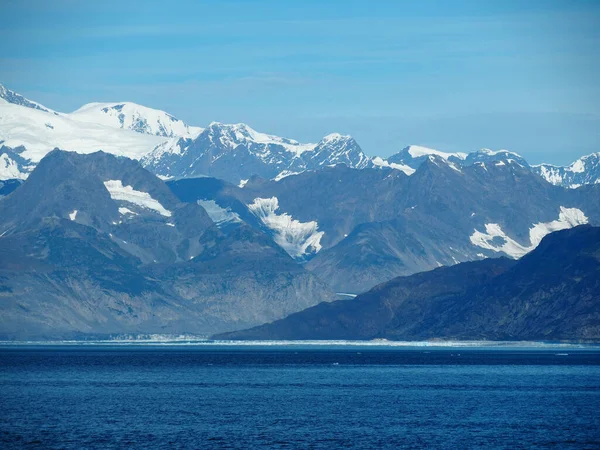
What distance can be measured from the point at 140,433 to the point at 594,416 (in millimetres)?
69688

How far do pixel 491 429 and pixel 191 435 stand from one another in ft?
139

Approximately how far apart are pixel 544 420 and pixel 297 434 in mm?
40403

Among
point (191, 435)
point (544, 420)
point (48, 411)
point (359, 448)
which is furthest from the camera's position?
point (48, 411)

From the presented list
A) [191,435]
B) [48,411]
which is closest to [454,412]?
[191,435]

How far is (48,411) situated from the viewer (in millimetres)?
198375

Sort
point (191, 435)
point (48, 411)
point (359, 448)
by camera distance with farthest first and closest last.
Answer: point (48, 411) < point (191, 435) < point (359, 448)

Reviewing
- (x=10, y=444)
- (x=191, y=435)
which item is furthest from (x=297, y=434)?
(x=10, y=444)

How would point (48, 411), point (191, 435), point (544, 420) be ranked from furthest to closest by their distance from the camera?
point (48, 411) → point (544, 420) → point (191, 435)

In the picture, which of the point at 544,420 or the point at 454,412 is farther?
the point at 454,412

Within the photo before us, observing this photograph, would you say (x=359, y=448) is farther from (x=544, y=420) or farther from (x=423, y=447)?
(x=544, y=420)

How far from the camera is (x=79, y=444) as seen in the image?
515 feet

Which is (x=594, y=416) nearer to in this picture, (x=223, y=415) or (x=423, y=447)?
(x=423, y=447)

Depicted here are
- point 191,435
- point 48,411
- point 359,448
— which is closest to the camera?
point 359,448

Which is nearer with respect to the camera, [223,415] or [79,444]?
[79,444]
